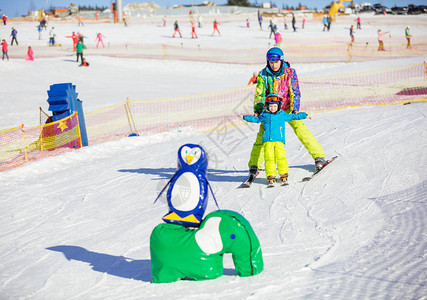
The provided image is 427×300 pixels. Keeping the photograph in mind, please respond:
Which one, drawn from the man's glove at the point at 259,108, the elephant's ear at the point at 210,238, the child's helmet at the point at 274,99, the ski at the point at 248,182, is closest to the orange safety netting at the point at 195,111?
the ski at the point at 248,182

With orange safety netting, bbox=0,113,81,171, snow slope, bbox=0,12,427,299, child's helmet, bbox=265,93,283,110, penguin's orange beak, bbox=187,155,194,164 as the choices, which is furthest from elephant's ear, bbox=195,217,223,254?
orange safety netting, bbox=0,113,81,171

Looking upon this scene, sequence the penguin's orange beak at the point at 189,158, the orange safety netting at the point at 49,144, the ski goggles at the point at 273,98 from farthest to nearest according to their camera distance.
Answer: the orange safety netting at the point at 49,144
the ski goggles at the point at 273,98
the penguin's orange beak at the point at 189,158

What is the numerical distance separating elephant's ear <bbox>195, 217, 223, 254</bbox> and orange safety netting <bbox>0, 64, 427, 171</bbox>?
9166 mm

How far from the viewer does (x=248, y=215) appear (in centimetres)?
709

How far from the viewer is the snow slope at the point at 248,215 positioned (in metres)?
4.69

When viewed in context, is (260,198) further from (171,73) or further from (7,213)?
(171,73)

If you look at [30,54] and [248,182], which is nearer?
[248,182]

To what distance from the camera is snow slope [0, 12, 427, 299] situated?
469 centimetres

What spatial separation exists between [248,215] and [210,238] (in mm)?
2613

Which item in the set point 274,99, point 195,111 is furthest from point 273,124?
point 195,111

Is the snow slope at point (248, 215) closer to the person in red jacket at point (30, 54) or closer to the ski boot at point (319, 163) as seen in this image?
the ski boot at point (319, 163)

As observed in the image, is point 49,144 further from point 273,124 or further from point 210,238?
point 210,238

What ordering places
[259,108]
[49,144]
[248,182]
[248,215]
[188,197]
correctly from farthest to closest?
[49,144] → [248,182] → [259,108] → [248,215] → [188,197]

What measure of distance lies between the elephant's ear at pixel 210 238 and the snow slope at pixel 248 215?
0.36m
